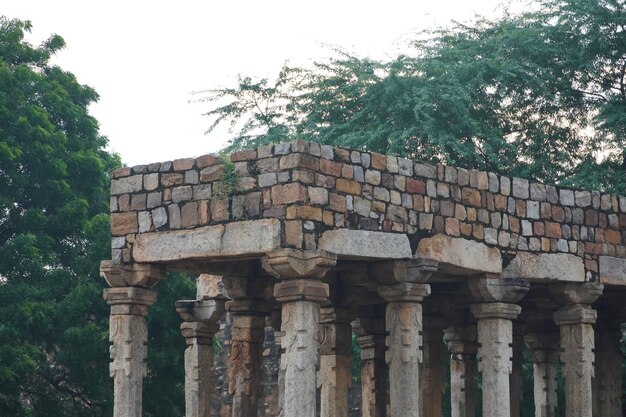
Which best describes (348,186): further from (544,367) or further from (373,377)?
(544,367)

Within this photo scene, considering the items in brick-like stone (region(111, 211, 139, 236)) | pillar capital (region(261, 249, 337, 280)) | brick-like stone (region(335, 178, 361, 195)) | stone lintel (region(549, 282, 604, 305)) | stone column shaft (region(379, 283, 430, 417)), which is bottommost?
stone column shaft (region(379, 283, 430, 417))

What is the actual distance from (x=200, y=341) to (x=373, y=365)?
9.28ft

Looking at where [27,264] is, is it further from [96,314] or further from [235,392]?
[235,392]

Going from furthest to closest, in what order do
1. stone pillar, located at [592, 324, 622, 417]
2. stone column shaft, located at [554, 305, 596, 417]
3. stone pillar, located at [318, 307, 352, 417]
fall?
1. stone pillar, located at [592, 324, 622, 417]
2. stone pillar, located at [318, 307, 352, 417]
3. stone column shaft, located at [554, 305, 596, 417]

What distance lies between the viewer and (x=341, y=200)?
1397 centimetres

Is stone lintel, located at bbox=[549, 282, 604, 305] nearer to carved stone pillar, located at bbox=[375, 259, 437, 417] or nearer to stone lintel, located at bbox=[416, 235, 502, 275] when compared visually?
stone lintel, located at bbox=[416, 235, 502, 275]

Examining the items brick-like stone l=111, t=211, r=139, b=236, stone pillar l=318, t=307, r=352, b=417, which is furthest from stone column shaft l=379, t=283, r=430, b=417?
stone pillar l=318, t=307, r=352, b=417

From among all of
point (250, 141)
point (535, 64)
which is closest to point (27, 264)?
point (250, 141)

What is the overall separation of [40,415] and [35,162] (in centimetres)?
428

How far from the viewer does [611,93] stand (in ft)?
81.6

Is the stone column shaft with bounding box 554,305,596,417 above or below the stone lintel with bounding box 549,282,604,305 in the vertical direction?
below

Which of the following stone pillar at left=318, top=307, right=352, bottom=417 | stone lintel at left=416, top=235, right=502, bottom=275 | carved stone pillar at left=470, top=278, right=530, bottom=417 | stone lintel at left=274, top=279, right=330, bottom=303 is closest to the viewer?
stone lintel at left=274, top=279, right=330, bottom=303

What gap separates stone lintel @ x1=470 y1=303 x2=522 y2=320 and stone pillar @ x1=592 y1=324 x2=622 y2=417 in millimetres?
4443

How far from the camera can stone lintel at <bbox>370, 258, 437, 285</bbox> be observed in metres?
14.5
